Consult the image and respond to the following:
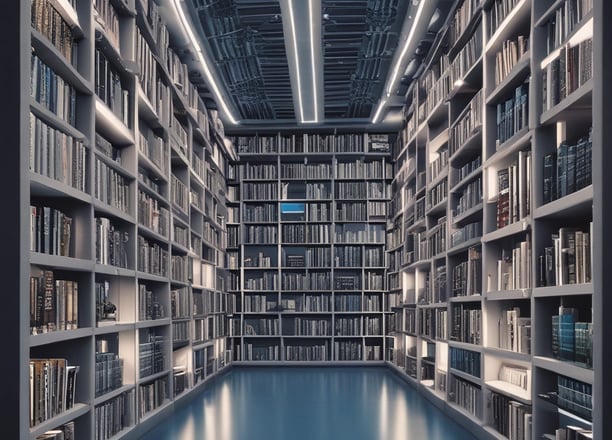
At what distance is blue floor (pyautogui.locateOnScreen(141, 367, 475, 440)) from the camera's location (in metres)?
5.88

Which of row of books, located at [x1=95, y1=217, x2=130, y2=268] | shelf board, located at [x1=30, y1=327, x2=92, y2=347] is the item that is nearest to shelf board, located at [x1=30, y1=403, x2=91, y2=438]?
shelf board, located at [x1=30, y1=327, x2=92, y2=347]

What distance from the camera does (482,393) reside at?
18.6ft

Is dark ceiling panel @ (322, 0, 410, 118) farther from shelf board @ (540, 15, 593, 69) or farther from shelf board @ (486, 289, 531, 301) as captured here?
shelf board @ (540, 15, 593, 69)

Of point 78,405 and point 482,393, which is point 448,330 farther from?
point 78,405

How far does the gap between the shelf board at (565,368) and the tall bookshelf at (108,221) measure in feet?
7.64

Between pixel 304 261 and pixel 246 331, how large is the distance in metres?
1.48

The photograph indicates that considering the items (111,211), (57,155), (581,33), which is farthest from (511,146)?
(57,155)

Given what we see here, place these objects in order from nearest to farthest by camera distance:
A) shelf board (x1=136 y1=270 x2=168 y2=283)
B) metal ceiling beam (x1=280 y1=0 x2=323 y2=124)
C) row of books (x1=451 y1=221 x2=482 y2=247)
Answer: shelf board (x1=136 y1=270 x2=168 y2=283)
row of books (x1=451 y1=221 x2=482 y2=247)
metal ceiling beam (x1=280 y1=0 x2=323 y2=124)

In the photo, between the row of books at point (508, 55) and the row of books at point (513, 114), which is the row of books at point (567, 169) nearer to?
the row of books at point (513, 114)

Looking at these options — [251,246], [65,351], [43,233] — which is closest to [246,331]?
[251,246]

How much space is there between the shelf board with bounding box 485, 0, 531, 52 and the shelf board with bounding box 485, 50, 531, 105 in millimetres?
274

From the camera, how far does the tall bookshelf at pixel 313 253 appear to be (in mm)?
12133

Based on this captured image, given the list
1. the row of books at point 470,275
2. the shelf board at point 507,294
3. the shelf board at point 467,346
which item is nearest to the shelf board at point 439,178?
the row of books at point 470,275

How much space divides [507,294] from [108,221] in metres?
2.68
